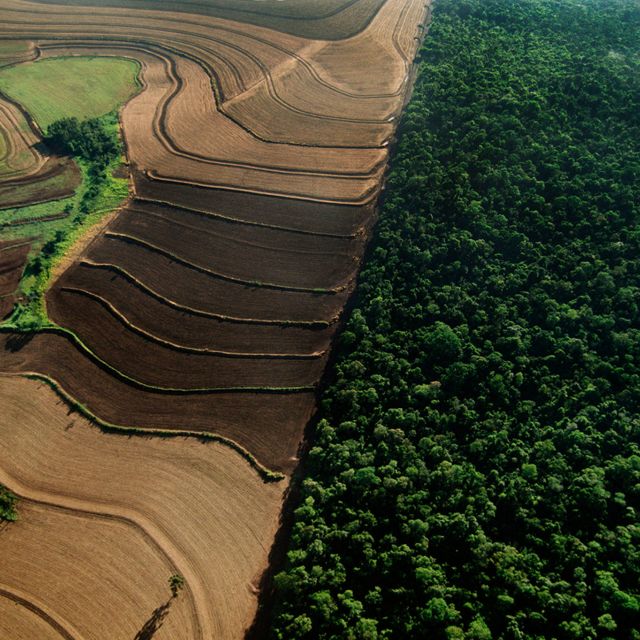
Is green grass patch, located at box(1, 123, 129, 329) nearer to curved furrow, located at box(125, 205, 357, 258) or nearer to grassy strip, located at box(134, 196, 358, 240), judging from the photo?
curved furrow, located at box(125, 205, 357, 258)

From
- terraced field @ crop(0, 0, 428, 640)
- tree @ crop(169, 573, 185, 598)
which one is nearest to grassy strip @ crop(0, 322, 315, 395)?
terraced field @ crop(0, 0, 428, 640)

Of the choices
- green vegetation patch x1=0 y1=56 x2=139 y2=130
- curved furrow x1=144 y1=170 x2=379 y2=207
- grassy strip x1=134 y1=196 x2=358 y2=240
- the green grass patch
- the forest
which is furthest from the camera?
green vegetation patch x1=0 y1=56 x2=139 y2=130

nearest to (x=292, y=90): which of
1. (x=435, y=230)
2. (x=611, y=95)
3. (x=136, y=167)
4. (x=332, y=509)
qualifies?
(x=136, y=167)

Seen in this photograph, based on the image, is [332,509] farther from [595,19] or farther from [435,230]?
[595,19]

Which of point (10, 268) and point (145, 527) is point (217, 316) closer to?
point (145, 527)

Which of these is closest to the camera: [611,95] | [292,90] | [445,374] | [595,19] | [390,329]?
[445,374]

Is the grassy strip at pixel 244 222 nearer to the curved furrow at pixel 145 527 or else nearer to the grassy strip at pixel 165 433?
the grassy strip at pixel 165 433
